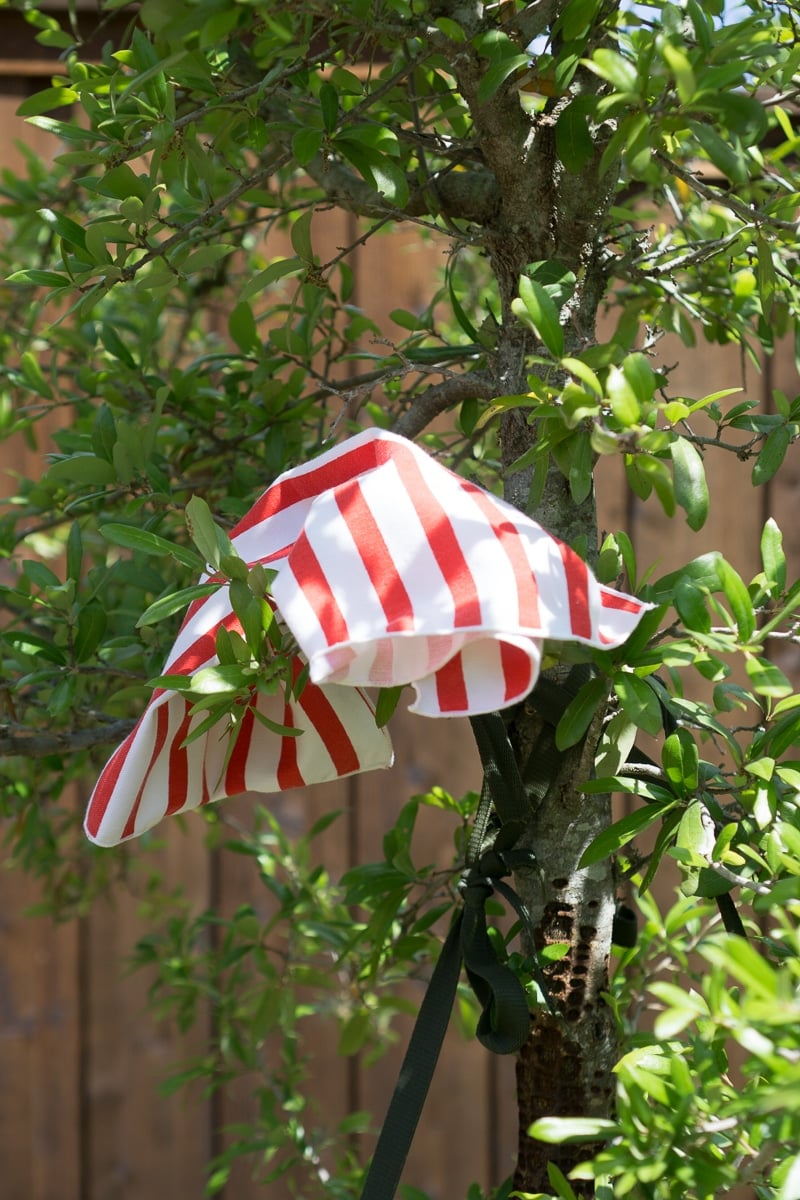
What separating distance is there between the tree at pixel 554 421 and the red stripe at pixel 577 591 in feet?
0.13

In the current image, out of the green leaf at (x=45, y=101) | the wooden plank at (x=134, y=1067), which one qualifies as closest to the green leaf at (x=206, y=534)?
the green leaf at (x=45, y=101)

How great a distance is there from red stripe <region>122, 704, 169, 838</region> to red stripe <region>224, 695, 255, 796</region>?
0.06m

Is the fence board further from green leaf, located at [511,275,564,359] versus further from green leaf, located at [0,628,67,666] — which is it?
green leaf, located at [511,275,564,359]

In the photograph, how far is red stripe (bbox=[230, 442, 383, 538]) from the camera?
0.58 meters

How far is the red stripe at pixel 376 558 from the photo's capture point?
1.57 ft

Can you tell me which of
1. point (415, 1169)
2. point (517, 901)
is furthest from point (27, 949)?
point (517, 901)

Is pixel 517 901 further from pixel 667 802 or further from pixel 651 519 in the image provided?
pixel 651 519

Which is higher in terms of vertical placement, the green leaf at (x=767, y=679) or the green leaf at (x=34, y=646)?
the green leaf at (x=767, y=679)

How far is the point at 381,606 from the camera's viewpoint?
48 cm

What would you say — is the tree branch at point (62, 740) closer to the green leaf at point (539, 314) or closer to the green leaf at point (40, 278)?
the green leaf at point (40, 278)

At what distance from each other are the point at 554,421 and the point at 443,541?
0.25 ft

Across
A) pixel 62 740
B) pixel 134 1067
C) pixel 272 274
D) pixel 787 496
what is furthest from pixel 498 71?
pixel 134 1067

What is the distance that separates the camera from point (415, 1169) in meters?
1.59

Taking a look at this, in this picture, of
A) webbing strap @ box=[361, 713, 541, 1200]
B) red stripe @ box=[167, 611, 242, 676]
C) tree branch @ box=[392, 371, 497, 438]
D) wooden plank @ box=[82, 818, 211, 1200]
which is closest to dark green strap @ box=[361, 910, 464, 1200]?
webbing strap @ box=[361, 713, 541, 1200]
